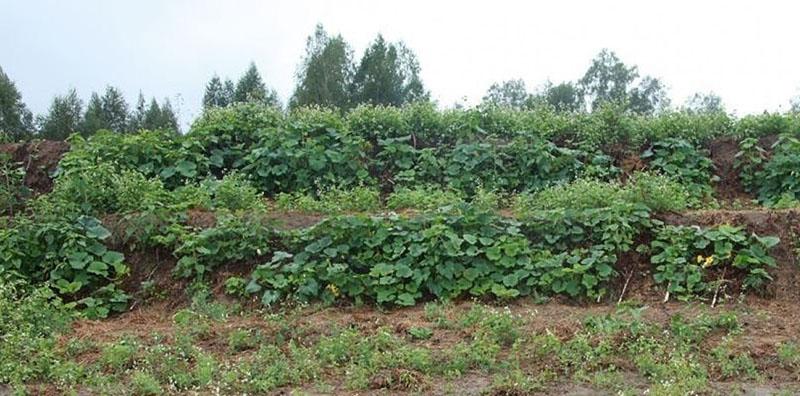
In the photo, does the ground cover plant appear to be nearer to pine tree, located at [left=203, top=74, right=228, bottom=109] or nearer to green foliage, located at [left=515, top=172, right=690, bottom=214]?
green foliage, located at [left=515, top=172, right=690, bottom=214]

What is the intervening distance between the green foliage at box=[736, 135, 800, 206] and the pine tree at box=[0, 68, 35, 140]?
52.6 ft

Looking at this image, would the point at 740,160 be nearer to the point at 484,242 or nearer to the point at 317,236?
the point at 484,242

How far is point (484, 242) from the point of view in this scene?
6.23m

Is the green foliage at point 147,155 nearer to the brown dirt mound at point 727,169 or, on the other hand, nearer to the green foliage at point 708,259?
the green foliage at point 708,259

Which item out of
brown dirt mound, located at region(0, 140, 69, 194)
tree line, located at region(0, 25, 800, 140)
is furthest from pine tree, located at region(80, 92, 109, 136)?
brown dirt mound, located at region(0, 140, 69, 194)

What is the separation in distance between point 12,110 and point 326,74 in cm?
1020

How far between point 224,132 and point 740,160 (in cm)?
574

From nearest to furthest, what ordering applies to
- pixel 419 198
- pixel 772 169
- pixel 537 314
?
1. pixel 537 314
2. pixel 419 198
3. pixel 772 169

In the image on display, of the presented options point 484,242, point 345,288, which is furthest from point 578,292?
point 345,288

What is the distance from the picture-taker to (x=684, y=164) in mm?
8891

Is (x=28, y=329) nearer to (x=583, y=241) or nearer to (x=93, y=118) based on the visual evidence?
(x=583, y=241)

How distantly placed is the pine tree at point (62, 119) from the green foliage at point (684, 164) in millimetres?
15938

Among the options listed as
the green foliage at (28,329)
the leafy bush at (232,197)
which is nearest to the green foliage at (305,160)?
the leafy bush at (232,197)

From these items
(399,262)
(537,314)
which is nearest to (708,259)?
(537,314)
